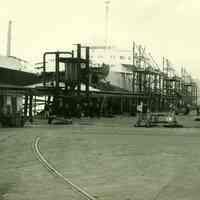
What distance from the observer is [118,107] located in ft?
215

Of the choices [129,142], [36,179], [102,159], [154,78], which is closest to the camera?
[36,179]

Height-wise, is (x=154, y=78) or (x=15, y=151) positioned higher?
(x=154, y=78)

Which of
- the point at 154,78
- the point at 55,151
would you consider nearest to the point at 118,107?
the point at 154,78

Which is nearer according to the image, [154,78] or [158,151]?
[158,151]

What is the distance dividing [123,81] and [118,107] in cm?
1972

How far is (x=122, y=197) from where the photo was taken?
9.17 metres

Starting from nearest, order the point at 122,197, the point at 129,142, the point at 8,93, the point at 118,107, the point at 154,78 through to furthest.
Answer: the point at 122,197
the point at 129,142
the point at 8,93
the point at 118,107
the point at 154,78

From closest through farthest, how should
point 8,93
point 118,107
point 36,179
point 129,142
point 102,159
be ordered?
point 36,179, point 102,159, point 129,142, point 8,93, point 118,107

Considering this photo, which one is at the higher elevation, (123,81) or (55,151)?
(123,81)

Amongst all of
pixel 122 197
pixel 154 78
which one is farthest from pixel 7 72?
pixel 122 197

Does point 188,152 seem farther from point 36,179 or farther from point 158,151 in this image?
point 36,179

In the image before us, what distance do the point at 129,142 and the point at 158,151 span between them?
389 cm

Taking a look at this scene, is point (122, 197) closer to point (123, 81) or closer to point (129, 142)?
point (129, 142)

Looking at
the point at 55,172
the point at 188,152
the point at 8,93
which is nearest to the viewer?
the point at 55,172
